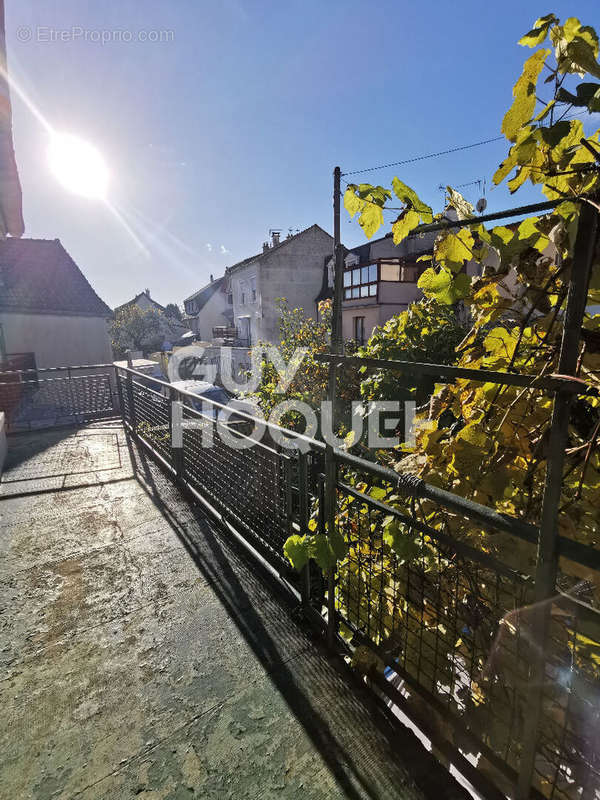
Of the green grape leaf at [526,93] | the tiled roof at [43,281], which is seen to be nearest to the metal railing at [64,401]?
the green grape leaf at [526,93]

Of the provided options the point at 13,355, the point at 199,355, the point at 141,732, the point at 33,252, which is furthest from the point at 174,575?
the point at 199,355

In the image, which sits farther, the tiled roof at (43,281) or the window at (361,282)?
the window at (361,282)

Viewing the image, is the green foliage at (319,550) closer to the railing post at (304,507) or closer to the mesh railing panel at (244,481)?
the railing post at (304,507)

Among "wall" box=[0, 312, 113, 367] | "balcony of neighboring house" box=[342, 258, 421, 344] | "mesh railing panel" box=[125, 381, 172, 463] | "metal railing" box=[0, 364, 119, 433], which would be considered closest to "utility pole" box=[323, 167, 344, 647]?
"mesh railing panel" box=[125, 381, 172, 463]

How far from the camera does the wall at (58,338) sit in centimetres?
1427

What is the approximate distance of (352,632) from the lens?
1.97 meters

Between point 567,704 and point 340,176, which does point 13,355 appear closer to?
point 340,176

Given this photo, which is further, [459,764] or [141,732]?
[141,732]

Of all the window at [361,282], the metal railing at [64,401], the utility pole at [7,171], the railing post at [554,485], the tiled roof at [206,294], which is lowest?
the metal railing at [64,401]

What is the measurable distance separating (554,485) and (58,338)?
18219mm

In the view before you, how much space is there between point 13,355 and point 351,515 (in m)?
16.1

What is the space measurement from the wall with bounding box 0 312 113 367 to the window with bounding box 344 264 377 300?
1231 centimetres

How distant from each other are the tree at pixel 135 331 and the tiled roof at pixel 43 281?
1062 inches

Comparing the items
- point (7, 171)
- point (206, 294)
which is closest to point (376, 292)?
point (7, 171)
